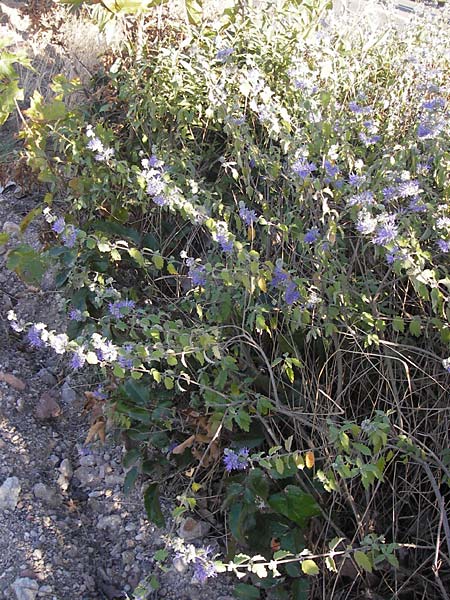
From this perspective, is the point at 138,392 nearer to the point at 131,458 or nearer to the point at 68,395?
the point at 131,458

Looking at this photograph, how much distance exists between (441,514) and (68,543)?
951mm

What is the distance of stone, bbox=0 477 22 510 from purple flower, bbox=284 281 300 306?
0.92m

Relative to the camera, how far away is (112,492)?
208 cm

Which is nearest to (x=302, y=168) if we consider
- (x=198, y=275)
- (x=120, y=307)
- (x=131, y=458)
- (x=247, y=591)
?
(x=198, y=275)

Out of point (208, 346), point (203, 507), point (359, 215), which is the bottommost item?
point (203, 507)

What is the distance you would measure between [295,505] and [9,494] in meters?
0.80

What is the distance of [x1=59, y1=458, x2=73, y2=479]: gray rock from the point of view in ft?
6.97

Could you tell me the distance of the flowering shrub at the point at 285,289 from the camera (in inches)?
62.3

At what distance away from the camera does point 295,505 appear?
1.61 m

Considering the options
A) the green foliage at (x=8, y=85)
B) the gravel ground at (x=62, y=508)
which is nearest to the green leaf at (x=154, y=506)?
the gravel ground at (x=62, y=508)

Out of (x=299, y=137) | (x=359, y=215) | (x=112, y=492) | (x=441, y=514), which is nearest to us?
(x=359, y=215)

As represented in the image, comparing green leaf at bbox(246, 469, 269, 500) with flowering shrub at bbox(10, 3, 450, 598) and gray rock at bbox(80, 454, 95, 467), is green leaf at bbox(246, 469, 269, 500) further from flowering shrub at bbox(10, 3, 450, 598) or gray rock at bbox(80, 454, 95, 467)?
gray rock at bbox(80, 454, 95, 467)

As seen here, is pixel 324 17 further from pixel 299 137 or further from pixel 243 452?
pixel 243 452

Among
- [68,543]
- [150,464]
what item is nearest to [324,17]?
[150,464]
